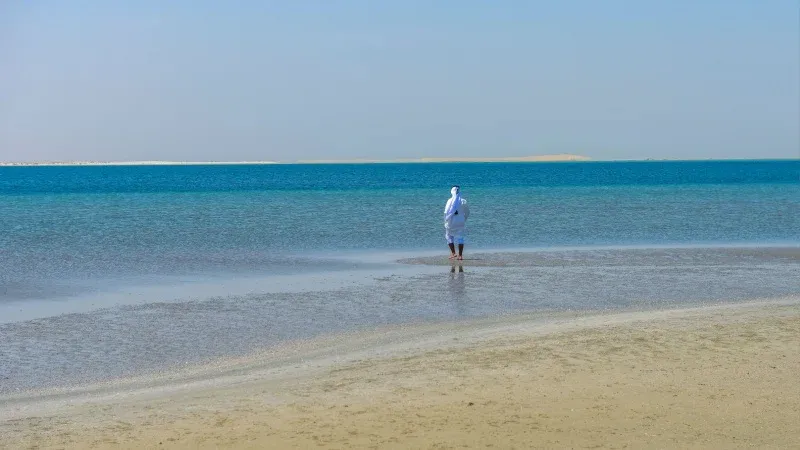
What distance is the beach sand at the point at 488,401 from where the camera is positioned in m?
7.33

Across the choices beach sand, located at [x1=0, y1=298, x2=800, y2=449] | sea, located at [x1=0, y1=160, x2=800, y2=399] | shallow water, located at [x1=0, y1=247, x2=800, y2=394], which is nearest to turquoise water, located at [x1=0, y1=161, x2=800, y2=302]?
sea, located at [x1=0, y1=160, x2=800, y2=399]

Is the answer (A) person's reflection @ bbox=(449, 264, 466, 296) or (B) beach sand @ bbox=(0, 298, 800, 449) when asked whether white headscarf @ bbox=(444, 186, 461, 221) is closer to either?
(A) person's reflection @ bbox=(449, 264, 466, 296)

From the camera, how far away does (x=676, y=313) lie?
13.0 metres

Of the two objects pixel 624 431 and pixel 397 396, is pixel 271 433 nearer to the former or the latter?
pixel 397 396

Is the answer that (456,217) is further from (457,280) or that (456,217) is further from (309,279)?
(309,279)

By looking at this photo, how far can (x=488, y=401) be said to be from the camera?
324 inches

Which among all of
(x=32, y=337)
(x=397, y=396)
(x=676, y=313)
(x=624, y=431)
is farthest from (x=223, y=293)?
(x=624, y=431)

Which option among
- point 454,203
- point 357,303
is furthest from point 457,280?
point 454,203

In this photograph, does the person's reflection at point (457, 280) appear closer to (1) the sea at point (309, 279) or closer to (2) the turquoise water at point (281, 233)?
(1) the sea at point (309, 279)

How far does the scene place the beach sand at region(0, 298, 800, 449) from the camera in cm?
733

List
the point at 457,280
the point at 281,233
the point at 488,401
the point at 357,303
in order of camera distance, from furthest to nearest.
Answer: the point at 281,233 → the point at 457,280 → the point at 357,303 → the point at 488,401

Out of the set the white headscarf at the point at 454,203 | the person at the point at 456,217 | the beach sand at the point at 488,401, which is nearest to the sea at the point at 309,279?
the person at the point at 456,217

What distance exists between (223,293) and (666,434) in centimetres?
1045

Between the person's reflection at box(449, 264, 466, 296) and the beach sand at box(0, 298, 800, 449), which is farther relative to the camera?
the person's reflection at box(449, 264, 466, 296)
